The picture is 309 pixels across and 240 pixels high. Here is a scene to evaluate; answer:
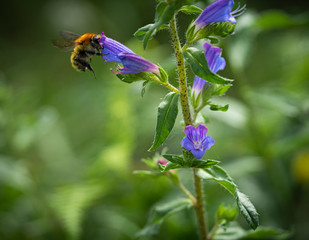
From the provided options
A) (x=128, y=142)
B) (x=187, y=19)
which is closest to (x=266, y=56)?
(x=187, y=19)

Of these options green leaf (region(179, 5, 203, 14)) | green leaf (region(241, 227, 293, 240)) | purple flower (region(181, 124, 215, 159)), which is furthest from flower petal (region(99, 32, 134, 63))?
green leaf (region(241, 227, 293, 240))

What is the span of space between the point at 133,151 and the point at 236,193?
2.86 m

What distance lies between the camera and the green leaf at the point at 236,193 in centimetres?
198

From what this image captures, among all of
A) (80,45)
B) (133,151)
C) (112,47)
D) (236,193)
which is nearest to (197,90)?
(112,47)

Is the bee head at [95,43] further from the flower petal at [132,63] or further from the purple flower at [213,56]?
the purple flower at [213,56]

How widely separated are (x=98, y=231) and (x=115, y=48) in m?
2.52

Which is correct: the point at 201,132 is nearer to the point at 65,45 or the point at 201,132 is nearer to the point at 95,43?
the point at 95,43

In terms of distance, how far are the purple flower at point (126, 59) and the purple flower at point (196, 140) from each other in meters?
0.45

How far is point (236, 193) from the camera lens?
2.07 meters

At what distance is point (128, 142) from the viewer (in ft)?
14.0

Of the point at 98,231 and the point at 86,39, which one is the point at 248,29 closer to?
the point at 86,39

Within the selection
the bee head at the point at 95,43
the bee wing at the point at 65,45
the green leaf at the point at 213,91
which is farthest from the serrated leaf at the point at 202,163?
the bee wing at the point at 65,45

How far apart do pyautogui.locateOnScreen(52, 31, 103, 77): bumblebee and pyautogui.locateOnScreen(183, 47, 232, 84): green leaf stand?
32.4 inches

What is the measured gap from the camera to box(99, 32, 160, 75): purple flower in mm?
2189
